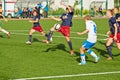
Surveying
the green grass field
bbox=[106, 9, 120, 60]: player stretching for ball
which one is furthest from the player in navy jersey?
the green grass field

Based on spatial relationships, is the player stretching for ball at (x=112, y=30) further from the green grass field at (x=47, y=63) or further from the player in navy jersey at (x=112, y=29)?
the green grass field at (x=47, y=63)

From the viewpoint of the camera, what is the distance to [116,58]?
1528cm

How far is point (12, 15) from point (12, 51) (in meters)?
46.8

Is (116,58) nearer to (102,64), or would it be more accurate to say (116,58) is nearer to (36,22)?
(102,64)

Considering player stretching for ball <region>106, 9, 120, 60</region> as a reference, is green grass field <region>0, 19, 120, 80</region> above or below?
below

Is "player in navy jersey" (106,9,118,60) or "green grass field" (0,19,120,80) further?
"player in navy jersey" (106,9,118,60)

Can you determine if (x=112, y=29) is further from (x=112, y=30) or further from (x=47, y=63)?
(x=47, y=63)

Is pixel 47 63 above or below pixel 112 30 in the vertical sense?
below

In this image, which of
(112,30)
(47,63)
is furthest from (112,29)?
(47,63)

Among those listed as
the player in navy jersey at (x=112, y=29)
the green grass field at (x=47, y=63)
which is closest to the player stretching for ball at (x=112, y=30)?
the player in navy jersey at (x=112, y=29)

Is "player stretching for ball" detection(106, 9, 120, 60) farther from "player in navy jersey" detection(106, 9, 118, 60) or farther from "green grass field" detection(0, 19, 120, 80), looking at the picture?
"green grass field" detection(0, 19, 120, 80)

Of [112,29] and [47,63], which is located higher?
[112,29]

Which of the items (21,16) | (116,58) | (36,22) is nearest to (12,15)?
(21,16)

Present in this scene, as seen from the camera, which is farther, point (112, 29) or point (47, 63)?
point (112, 29)
